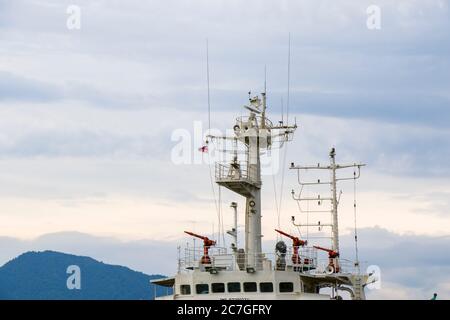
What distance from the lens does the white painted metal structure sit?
55.9m

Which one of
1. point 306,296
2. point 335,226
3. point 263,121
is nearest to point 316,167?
point 335,226

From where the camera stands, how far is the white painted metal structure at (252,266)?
183 feet

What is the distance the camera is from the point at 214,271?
56.2 metres

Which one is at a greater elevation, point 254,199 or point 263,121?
point 263,121

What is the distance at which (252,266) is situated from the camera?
187 feet
